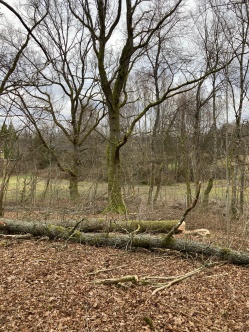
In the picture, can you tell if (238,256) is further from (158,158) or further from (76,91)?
(76,91)

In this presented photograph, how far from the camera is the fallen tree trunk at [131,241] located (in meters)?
5.71

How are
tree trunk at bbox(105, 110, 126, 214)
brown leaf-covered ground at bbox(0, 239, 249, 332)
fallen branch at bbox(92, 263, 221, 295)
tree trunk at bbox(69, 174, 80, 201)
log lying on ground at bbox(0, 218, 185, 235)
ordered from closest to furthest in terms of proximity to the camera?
brown leaf-covered ground at bbox(0, 239, 249, 332) → fallen branch at bbox(92, 263, 221, 295) → log lying on ground at bbox(0, 218, 185, 235) → tree trunk at bbox(105, 110, 126, 214) → tree trunk at bbox(69, 174, 80, 201)

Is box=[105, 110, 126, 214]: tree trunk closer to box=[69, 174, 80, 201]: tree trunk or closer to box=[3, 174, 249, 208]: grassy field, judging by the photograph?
box=[3, 174, 249, 208]: grassy field

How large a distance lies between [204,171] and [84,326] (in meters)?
11.2

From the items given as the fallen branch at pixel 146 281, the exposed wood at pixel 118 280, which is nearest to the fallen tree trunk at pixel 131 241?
the fallen branch at pixel 146 281

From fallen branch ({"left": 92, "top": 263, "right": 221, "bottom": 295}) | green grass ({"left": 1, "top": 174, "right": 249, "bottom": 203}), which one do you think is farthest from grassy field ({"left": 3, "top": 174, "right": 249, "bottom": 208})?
fallen branch ({"left": 92, "top": 263, "right": 221, "bottom": 295})

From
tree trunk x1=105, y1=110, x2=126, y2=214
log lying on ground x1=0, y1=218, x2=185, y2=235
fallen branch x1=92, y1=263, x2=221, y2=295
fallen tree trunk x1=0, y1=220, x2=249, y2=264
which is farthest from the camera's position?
tree trunk x1=105, y1=110, x2=126, y2=214

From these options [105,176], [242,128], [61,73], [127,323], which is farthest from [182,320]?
[61,73]

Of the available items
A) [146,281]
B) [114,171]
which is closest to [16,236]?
[146,281]

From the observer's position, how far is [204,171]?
13539 mm

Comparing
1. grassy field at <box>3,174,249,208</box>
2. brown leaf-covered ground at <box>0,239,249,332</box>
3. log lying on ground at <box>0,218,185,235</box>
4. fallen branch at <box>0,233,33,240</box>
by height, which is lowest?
brown leaf-covered ground at <box>0,239,249,332</box>

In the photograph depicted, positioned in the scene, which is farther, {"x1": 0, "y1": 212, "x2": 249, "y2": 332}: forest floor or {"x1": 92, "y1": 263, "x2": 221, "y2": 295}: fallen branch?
{"x1": 92, "y1": 263, "x2": 221, "y2": 295}: fallen branch

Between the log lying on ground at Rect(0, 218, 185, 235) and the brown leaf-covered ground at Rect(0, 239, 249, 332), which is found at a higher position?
the log lying on ground at Rect(0, 218, 185, 235)

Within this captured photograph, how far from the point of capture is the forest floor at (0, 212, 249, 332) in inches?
135
